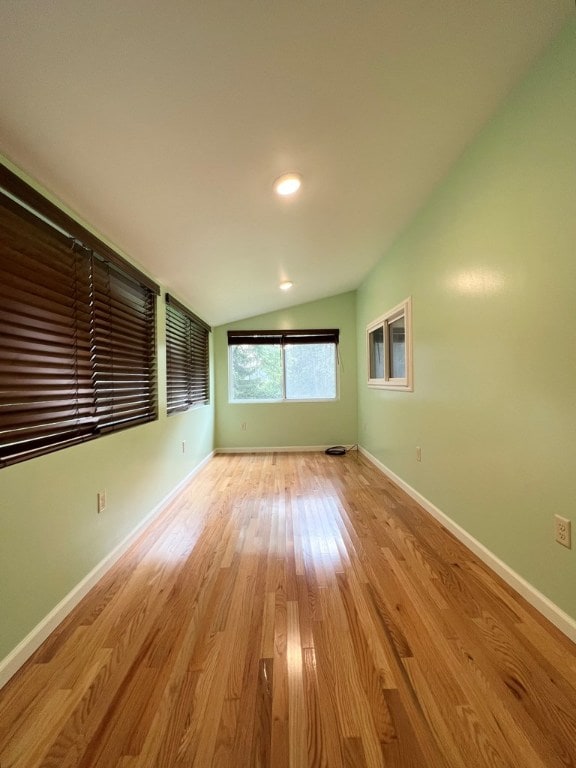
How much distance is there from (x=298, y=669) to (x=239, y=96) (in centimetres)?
224

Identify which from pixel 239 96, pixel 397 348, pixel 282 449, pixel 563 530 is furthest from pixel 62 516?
pixel 282 449

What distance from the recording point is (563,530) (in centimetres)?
125

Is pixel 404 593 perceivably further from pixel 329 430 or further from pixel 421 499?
pixel 329 430

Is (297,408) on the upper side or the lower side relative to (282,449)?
upper

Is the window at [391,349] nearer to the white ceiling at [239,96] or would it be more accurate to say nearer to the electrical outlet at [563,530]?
the white ceiling at [239,96]

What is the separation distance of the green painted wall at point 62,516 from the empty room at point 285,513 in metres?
0.01

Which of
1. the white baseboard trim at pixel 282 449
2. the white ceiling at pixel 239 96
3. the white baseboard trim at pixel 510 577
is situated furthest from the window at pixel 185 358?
the white baseboard trim at pixel 510 577

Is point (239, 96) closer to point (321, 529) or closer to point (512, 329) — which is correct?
point (512, 329)

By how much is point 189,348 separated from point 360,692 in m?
3.32

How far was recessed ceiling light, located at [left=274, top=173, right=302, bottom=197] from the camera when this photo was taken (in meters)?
1.70

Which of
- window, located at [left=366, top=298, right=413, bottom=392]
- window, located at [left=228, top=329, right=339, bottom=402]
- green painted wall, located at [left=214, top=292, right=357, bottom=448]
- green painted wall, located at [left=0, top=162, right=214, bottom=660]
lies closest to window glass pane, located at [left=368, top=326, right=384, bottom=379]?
window, located at [left=366, top=298, right=413, bottom=392]

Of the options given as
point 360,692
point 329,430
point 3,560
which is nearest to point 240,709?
point 360,692

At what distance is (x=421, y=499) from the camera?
8.25 ft

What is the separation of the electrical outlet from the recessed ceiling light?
85.0 inches
